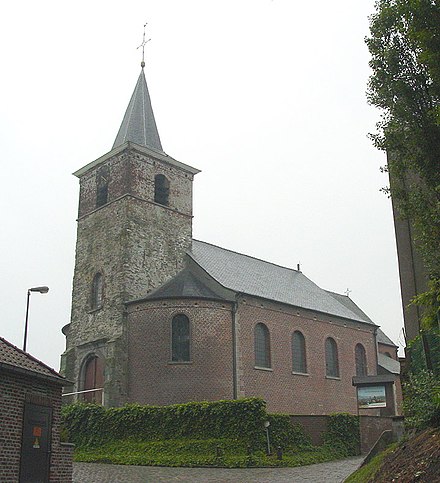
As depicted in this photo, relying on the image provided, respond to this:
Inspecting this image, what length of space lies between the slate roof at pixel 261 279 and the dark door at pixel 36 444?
729 inches

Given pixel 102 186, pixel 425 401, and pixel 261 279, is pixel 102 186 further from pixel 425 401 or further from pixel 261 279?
pixel 425 401

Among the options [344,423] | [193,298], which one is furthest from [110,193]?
[344,423]

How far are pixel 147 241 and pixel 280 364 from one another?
950cm

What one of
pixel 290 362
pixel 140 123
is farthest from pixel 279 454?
pixel 140 123

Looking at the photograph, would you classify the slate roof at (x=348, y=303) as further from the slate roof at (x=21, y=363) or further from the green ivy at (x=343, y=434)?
the slate roof at (x=21, y=363)

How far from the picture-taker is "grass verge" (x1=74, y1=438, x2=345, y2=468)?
21703 mm

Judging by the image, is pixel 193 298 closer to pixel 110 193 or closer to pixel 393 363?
pixel 110 193

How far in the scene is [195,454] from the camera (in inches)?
906

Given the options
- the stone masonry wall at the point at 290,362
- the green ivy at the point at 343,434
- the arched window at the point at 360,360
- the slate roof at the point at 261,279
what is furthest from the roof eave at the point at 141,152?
the green ivy at the point at 343,434

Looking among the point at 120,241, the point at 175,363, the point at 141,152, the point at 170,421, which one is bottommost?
the point at 170,421

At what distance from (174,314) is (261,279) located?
8363mm

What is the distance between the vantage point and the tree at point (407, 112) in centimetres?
1426

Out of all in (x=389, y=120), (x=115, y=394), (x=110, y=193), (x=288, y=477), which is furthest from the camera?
(x=110, y=193)

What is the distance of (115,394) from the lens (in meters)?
29.4
